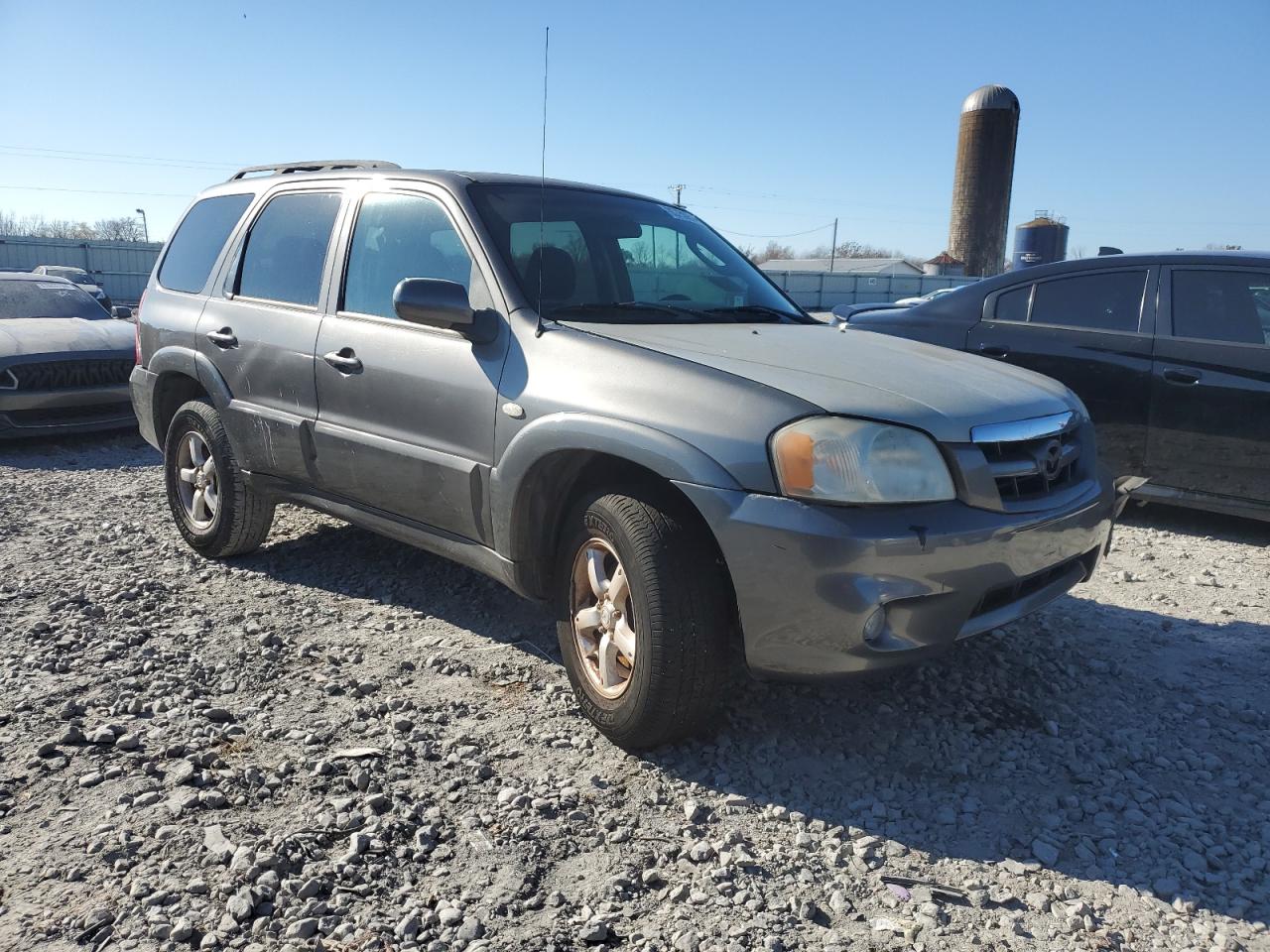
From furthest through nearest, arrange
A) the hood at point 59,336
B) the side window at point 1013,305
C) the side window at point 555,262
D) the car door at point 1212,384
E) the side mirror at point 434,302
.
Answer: the hood at point 59,336
the side window at point 1013,305
the car door at point 1212,384
the side window at point 555,262
the side mirror at point 434,302

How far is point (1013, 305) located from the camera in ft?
19.8

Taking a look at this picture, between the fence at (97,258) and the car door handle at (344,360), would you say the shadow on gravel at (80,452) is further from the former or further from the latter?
the fence at (97,258)

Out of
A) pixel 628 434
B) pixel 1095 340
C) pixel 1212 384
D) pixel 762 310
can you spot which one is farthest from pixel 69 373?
pixel 1212 384

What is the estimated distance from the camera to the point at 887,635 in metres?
2.63

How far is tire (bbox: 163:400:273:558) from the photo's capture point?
459cm

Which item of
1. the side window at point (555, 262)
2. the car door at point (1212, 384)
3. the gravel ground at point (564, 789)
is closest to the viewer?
the gravel ground at point (564, 789)

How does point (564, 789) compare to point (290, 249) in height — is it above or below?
below

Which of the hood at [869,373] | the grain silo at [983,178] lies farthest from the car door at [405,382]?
the grain silo at [983,178]

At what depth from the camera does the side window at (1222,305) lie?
5184mm

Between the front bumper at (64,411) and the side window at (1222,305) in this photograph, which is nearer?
the side window at (1222,305)

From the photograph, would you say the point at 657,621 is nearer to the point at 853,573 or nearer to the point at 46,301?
the point at 853,573

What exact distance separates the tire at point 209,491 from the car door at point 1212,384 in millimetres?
4806

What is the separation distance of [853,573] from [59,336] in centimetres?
809

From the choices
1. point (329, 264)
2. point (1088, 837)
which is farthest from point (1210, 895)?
point (329, 264)
